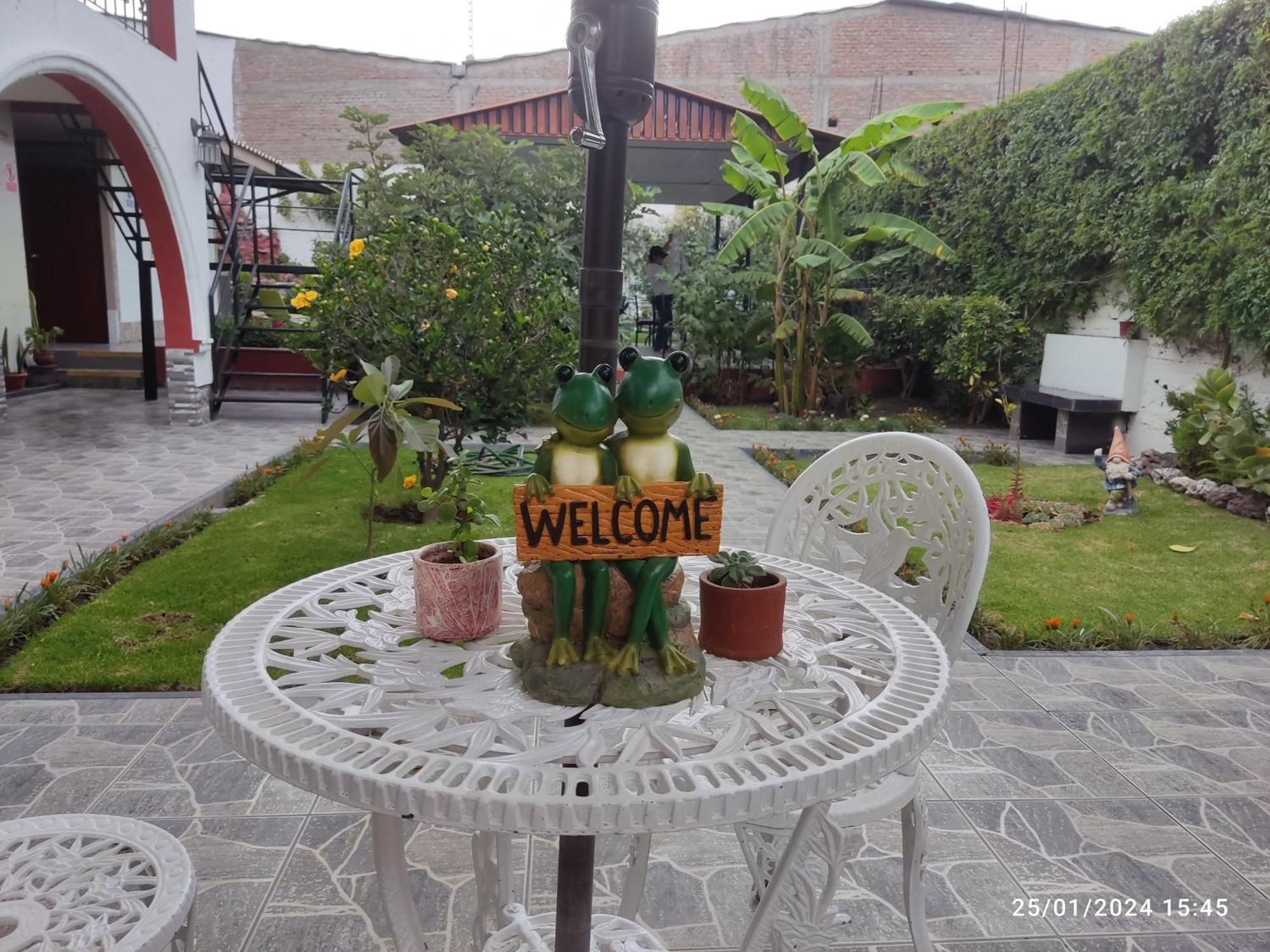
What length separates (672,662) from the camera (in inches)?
52.3

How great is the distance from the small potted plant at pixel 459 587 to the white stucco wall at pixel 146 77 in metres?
6.17

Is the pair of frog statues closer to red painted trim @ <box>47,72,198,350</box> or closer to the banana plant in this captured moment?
red painted trim @ <box>47,72,198,350</box>

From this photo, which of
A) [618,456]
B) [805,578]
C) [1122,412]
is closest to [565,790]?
[618,456]

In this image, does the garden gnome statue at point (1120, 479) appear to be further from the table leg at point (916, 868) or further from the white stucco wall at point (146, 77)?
the white stucco wall at point (146, 77)

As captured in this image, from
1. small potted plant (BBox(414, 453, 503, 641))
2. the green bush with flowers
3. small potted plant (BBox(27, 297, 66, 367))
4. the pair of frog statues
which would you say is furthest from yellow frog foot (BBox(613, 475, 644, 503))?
small potted plant (BBox(27, 297, 66, 367))

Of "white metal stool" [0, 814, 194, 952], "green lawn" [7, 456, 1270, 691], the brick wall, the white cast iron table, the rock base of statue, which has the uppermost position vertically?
the brick wall

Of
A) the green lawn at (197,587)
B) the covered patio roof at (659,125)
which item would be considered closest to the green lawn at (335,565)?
the green lawn at (197,587)

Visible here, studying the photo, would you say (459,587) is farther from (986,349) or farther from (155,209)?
(986,349)

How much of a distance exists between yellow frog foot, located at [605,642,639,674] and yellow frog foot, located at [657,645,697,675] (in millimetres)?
45

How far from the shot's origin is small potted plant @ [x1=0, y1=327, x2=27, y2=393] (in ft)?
31.7

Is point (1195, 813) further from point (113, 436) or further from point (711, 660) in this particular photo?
point (113, 436)

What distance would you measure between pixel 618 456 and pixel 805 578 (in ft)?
2.74

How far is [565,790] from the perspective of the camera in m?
1.08

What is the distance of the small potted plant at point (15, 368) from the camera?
966 cm
